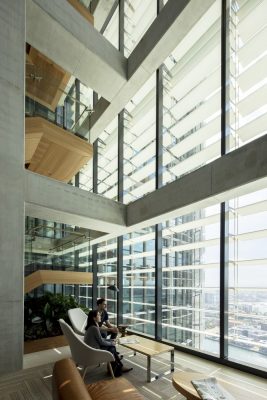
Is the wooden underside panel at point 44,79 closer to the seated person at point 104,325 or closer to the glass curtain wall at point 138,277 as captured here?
the seated person at point 104,325

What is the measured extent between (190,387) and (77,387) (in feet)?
5.96

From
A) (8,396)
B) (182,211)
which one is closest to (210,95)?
(182,211)

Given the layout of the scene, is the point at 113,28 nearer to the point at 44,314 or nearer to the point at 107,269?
the point at 107,269

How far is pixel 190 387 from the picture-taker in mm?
3834

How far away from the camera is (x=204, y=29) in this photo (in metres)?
7.34

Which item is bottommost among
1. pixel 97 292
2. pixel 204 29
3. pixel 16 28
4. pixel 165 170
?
pixel 97 292

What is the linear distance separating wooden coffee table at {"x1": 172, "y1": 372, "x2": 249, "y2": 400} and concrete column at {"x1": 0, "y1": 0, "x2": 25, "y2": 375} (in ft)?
9.91

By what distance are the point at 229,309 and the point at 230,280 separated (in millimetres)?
535

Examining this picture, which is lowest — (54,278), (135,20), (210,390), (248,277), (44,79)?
(210,390)

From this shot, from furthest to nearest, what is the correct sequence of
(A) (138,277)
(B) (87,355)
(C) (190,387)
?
(A) (138,277), (B) (87,355), (C) (190,387)

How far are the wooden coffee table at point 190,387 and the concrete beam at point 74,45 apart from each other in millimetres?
6543

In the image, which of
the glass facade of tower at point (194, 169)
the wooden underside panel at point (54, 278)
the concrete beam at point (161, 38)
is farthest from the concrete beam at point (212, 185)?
the concrete beam at point (161, 38)

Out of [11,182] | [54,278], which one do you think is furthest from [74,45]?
[54,278]

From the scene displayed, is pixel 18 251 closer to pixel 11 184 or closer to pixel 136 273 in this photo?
pixel 11 184
